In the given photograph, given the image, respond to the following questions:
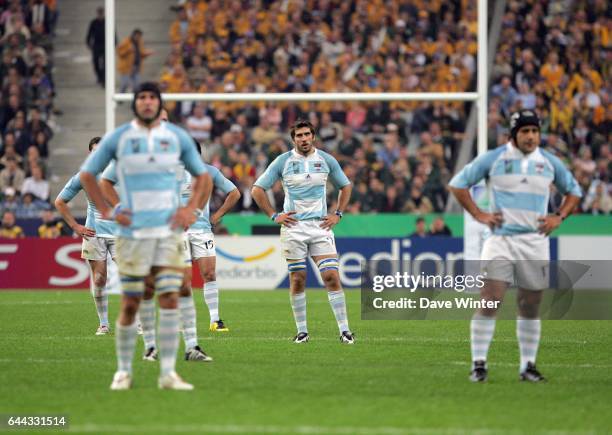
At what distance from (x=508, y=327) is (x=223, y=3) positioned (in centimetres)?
1684

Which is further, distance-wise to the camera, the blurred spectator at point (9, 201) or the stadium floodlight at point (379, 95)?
the blurred spectator at point (9, 201)

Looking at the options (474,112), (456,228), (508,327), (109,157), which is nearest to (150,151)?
(109,157)

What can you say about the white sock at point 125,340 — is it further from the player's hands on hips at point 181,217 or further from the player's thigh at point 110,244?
the player's thigh at point 110,244

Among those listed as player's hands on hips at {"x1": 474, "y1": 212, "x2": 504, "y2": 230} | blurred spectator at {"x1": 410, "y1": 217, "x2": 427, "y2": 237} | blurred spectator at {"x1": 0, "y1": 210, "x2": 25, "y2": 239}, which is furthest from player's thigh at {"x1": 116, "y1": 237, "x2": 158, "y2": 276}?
blurred spectator at {"x1": 0, "y1": 210, "x2": 25, "y2": 239}

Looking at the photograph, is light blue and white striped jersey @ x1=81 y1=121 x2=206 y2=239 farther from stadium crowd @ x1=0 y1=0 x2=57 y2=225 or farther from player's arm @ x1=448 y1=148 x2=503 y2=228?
stadium crowd @ x1=0 y1=0 x2=57 y2=225

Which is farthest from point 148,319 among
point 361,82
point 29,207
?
point 361,82

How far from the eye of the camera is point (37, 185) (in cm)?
2780

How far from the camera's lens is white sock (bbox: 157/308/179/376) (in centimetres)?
Result: 987

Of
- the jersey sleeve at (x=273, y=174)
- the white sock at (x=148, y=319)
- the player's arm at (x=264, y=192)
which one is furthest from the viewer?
the jersey sleeve at (x=273, y=174)

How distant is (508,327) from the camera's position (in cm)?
1748

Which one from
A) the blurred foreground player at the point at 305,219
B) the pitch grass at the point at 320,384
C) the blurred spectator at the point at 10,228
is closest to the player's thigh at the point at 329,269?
the blurred foreground player at the point at 305,219

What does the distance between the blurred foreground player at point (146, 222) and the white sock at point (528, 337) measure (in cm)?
296

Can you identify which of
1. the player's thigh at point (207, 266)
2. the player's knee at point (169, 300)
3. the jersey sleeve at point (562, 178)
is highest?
the jersey sleeve at point (562, 178)

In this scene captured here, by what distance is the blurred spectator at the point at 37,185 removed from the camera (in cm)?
2766
